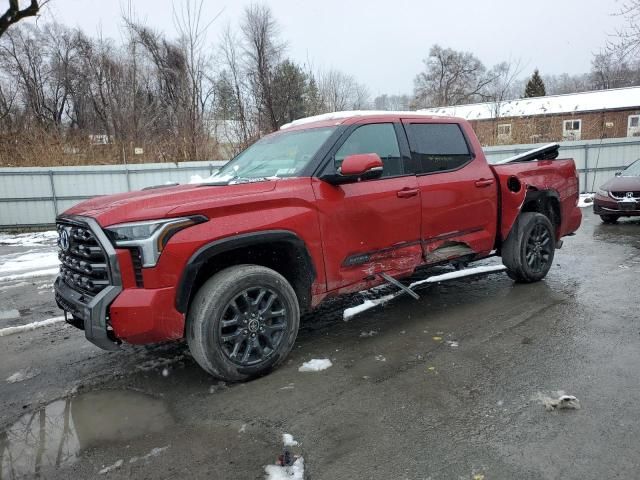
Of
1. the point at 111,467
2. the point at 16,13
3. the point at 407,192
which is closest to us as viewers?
the point at 111,467

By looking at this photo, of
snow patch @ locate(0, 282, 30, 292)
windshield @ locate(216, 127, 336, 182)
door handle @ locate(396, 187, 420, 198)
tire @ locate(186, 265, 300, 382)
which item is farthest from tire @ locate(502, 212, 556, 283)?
snow patch @ locate(0, 282, 30, 292)

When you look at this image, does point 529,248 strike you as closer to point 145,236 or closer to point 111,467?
point 145,236

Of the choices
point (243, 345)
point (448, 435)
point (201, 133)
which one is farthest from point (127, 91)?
point (448, 435)

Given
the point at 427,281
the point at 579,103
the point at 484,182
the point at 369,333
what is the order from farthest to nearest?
1. the point at 579,103
2. the point at 427,281
3. the point at 484,182
4. the point at 369,333

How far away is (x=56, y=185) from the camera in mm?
14000

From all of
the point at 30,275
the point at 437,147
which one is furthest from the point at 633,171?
the point at 30,275

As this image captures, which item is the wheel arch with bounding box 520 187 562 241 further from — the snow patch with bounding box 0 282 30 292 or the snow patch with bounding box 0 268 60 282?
the snow patch with bounding box 0 268 60 282

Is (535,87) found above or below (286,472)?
above

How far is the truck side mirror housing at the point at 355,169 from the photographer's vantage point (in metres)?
3.52

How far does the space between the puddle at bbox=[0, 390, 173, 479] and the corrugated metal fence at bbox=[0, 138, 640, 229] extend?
12389 mm

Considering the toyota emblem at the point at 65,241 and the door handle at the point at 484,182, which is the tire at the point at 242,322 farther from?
the door handle at the point at 484,182

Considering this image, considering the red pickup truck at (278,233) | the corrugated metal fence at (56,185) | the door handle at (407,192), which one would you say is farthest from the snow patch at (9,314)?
the corrugated metal fence at (56,185)

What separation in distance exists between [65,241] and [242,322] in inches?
57.3

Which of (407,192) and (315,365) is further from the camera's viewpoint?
(407,192)
